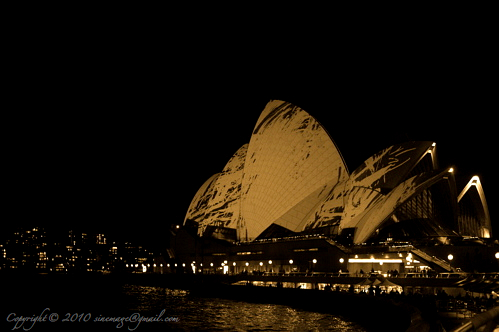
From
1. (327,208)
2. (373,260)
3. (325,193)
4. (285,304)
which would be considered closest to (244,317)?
(285,304)

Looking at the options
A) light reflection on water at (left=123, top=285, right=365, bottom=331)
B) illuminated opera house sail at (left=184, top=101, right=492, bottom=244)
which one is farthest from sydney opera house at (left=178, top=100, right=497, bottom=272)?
light reflection on water at (left=123, top=285, right=365, bottom=331)

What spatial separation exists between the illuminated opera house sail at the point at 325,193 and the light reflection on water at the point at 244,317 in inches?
407

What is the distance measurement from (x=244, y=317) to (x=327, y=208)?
1833cm

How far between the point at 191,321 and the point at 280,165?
81.0 feet

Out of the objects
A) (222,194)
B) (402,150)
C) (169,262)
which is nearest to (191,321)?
(402,150)

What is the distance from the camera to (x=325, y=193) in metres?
47.3

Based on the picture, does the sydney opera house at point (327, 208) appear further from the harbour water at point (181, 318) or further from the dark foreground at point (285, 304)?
the harbour water at point (181, 318)

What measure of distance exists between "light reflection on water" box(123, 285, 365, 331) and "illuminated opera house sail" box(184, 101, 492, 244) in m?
10.3

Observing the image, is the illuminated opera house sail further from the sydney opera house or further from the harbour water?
the harbour water

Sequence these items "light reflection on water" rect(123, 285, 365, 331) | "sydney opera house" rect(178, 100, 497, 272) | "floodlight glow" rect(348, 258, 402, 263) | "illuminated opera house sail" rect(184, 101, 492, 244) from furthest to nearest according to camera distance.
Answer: "floodlight glow" rect(348, 258, 402, 263)
"sydney opera house" rect(178, 100, 497, 272)
"illuminated opera house sail" rect(184, 101, 492, 244)
"light reflection on water" rect(123, 285, 365, 331)

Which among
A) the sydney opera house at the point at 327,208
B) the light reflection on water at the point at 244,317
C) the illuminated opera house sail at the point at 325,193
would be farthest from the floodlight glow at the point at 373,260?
the light reflection on water at the point at 244,317

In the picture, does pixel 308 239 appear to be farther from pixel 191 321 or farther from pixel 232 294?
pixel 191 321

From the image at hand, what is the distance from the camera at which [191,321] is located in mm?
26828

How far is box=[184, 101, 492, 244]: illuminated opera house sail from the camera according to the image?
124 ft
